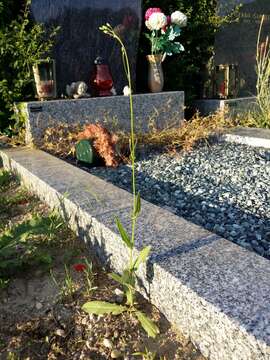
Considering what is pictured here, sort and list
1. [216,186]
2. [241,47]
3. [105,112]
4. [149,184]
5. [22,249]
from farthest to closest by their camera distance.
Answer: [241,47] → [105,112] → [149,184] → [216,186] → [22,249]

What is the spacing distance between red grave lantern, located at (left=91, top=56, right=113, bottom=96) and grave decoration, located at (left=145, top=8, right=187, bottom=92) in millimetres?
664

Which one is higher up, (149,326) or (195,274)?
(195,274)

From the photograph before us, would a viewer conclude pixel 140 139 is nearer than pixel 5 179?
No

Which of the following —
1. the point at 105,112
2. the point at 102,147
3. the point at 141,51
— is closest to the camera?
the point at 102,147

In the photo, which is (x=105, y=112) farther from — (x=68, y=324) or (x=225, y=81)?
(x=68, y=324)

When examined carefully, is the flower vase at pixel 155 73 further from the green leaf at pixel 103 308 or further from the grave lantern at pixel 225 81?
the green leaf at pixel 103 308

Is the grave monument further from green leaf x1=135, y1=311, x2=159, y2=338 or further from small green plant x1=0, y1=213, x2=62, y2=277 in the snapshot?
green leaf x1=135, y1=311, x2=159, y2=338

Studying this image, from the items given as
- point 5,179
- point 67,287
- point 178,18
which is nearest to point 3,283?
point 67,287

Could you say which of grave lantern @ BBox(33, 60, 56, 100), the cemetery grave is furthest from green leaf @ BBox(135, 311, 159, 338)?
grave lantern @ BBox(33, 60, 56, 100)

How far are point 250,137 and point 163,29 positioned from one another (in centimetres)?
193

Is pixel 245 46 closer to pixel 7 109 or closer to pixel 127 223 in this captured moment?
pixel 7 109

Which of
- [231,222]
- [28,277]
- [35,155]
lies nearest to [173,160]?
[35,155]

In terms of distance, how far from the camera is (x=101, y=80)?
4.48m

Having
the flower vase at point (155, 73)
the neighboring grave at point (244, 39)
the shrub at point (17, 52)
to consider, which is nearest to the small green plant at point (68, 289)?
the shrub at point (17, 52)
